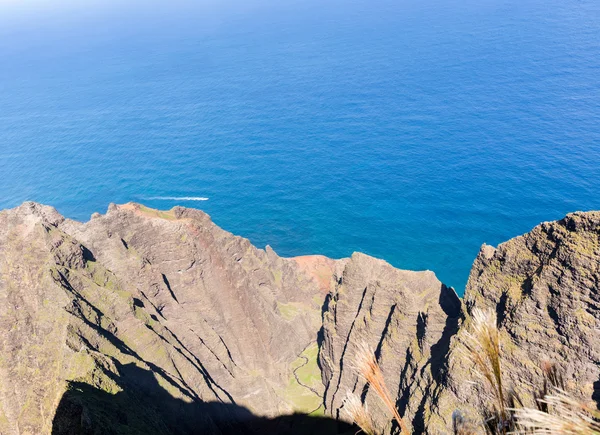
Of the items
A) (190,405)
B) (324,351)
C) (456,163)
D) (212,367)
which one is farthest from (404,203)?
(190,405)

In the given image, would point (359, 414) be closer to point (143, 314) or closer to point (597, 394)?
point (597, 394)

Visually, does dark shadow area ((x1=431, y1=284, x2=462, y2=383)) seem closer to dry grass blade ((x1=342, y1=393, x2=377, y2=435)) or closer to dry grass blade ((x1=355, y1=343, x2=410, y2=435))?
dry grass blade ((x1=342, y1=393, x2=377, y2=435))

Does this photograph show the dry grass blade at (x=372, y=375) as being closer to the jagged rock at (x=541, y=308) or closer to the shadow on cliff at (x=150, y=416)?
the jagged rock at (x=541, y=308)

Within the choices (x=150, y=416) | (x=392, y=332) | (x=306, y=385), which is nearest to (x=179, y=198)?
(x=306, y=385)

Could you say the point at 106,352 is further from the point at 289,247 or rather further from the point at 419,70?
the point at 419,70

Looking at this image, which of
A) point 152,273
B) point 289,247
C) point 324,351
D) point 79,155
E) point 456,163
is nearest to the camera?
point 152,273

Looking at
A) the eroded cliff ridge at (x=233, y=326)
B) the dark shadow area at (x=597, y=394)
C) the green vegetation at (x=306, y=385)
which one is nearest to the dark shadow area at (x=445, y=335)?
the eroded cliff ridge at (x=233, y=326)
